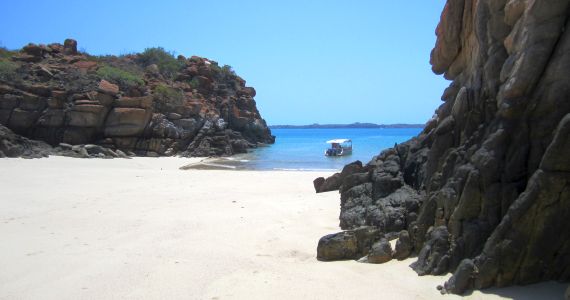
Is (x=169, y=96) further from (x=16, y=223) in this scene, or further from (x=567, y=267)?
(x=567, y=267)

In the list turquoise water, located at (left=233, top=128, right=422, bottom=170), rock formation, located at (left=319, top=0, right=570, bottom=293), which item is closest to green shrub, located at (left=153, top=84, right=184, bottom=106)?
turquoise water, located at (left=233, top=128, right=422, bottom=170)

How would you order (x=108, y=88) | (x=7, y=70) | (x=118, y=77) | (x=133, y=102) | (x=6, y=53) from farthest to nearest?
(x=6, y=53) → (x=118, y=77) → (x=133, y=102) → (x=108, y=88) → (x=7, y=70)

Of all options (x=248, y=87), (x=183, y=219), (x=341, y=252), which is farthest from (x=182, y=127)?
(x=341, y=252)

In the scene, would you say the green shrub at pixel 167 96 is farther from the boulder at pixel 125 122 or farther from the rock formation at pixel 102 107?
the boulder at pixel 125 122

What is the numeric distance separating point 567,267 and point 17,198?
12.5 meters

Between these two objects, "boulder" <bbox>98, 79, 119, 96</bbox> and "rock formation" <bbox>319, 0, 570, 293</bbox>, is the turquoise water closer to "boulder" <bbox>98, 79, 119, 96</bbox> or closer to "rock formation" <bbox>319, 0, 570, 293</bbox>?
"boulder" <bbox>98, 79, 119, 96</bbox>

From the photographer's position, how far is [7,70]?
32.4 meters

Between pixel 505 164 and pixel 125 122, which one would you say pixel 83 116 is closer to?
pixel 125 122

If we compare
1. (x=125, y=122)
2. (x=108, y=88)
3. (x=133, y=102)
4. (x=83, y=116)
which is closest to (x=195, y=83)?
(x=133, y=102)

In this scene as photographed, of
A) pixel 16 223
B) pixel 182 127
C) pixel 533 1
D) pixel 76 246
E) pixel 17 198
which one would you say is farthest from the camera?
pixel 182 127

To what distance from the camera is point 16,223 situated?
32.1 feet

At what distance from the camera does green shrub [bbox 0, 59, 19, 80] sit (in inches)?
1261

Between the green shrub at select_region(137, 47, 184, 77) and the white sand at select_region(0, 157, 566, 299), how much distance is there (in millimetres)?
37483

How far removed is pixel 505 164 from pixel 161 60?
164ft
